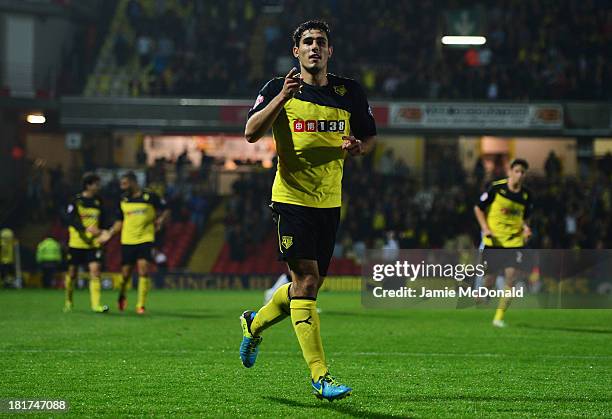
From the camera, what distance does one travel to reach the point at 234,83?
3550cm

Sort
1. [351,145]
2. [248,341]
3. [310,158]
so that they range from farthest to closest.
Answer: [248,341] → [310,158] → [351,145]

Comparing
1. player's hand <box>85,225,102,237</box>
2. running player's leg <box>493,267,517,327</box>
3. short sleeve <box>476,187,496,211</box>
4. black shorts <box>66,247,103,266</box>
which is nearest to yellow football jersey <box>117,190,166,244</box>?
player's hand <box>85,225,102,237</box>

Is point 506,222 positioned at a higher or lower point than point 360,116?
lower

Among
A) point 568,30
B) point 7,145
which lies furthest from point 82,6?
point 568,30

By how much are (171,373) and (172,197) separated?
2521 cm

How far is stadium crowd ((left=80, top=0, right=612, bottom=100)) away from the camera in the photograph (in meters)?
34.9

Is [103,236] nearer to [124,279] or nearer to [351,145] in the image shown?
[124,279]

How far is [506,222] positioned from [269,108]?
9.03 m

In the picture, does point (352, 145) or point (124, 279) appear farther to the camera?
point (124, 279)

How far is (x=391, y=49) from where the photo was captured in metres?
36.7

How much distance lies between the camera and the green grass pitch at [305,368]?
7.18m

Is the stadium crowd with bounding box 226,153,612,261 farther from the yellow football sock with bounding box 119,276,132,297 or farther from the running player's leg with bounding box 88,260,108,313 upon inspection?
the running player's leg with bounding box 88,260,108,313

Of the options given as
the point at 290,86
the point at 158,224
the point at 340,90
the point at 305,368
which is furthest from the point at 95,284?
the point at 290,86

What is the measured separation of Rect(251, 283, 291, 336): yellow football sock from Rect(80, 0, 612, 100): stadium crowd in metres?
27.5
